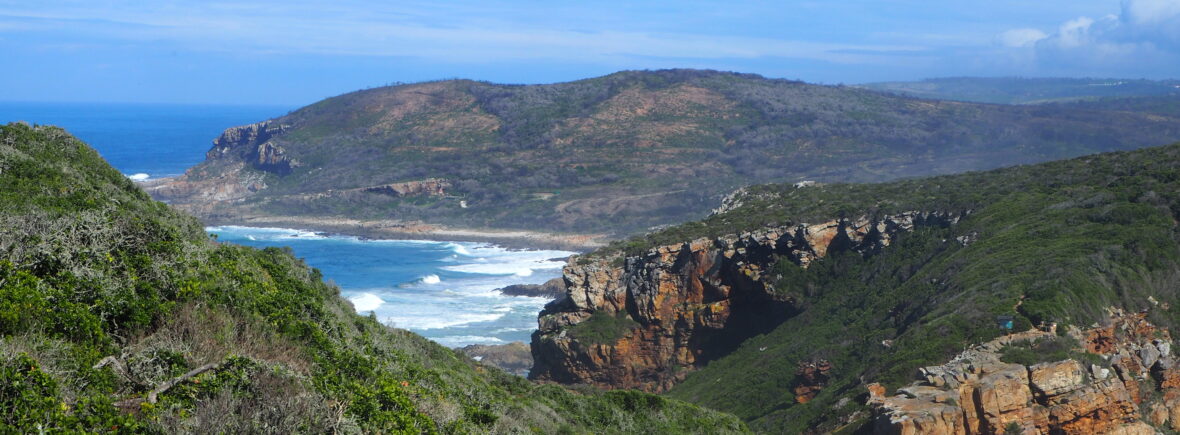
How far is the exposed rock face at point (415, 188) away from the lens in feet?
393

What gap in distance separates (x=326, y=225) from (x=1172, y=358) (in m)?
99.6

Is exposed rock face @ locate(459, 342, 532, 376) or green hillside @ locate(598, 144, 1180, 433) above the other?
green hillside @ locate(598, 144, 1180, 433)

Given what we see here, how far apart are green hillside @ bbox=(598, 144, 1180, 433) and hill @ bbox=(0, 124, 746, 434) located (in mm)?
15139

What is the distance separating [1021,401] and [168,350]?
64.1ft

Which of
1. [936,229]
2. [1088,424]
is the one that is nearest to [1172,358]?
[1088,424]

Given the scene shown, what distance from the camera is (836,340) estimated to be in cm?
3416

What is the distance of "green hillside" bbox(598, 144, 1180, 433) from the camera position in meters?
25.2

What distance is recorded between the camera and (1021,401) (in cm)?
2072

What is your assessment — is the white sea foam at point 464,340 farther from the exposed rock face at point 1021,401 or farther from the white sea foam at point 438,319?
the exposed rock face at point 1021,401

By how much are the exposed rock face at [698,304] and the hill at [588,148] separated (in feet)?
192

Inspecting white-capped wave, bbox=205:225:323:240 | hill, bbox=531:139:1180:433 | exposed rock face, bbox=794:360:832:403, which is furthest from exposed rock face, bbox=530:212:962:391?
white-capped wave, bbox=205:225:323:240

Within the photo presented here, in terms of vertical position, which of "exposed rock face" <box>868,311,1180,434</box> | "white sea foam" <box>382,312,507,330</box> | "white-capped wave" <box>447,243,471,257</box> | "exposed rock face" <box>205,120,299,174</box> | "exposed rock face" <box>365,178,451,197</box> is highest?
"exposed rock face" <box>205,120,299,174</box>

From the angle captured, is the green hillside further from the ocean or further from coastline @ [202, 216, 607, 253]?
coastline @ [202, 216, 607, 253]

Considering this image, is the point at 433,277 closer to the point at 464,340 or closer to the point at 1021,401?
the point at 464,340
